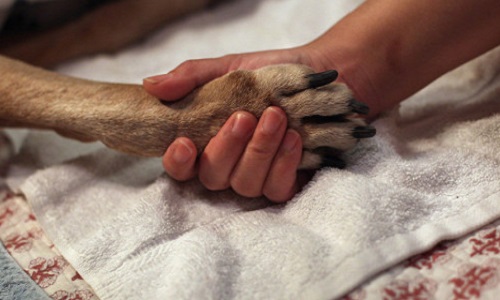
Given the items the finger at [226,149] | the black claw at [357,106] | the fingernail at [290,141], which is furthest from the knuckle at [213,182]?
the black claw at [357,106]

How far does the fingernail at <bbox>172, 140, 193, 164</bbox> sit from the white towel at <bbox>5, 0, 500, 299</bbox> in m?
0.07

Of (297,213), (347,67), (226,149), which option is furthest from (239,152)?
(347,67)

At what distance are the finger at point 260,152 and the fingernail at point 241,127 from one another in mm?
14

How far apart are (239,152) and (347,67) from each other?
0.27 meters

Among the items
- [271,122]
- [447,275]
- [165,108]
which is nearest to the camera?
[447,275]

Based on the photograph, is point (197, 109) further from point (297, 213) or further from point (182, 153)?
point (297, 213)

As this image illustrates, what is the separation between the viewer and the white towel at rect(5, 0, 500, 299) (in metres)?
0.73

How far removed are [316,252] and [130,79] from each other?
807 mm

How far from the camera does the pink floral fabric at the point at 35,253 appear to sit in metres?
0.81

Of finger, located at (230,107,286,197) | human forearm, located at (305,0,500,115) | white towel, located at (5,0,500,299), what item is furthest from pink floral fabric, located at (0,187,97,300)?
human forearm, located at (305,0,500,115)

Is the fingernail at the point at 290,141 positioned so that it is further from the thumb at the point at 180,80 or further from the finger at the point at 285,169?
the thumb at the point at 180,80

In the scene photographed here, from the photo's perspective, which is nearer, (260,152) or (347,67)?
(260,152)

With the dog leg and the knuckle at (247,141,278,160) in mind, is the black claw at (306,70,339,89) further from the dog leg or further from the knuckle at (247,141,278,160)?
the knuckle at (247,141,278,160)

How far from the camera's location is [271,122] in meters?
0.83
